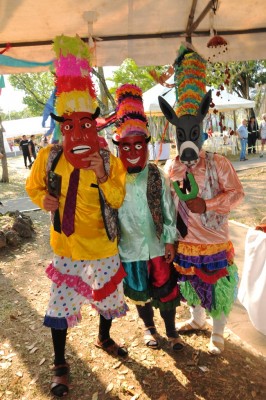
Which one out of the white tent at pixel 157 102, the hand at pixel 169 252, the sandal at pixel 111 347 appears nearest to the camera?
the hand at pixel 169 252

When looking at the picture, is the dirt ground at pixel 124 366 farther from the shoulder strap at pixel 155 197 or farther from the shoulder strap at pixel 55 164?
the shoulder strap at pixel 55 164

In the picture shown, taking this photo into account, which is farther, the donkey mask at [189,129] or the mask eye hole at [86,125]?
the donkey mask at [189,129]

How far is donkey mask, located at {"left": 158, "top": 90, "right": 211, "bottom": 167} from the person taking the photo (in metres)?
2.20

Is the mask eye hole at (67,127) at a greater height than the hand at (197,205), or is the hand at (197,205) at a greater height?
the mask eye hole at (67,127)

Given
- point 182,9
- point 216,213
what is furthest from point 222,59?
point 216,213

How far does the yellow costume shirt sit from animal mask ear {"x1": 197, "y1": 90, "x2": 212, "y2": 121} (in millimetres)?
615

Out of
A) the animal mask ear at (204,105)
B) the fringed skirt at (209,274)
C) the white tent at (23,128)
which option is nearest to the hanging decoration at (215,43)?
the animal mask ear at (204,105)

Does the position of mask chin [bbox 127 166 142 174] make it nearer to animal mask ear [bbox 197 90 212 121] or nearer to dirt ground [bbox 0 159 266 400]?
animal mask ear [bbox 197 90 212 121]

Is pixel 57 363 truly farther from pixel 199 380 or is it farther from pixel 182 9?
pixel 182 9

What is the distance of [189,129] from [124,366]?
1.70 m

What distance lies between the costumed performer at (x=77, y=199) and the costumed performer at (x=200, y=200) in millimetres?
445

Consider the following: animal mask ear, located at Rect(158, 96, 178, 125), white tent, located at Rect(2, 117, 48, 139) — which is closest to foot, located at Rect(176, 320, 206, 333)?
animal mask ear, located at Rect(158, 96, 178, 125)

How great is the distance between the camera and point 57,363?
91.1 inches

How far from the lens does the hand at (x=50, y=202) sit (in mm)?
2031
